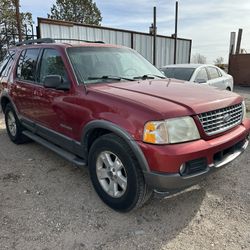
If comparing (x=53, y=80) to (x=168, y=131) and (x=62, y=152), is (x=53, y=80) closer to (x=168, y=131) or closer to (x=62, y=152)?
(x=62, y=152)

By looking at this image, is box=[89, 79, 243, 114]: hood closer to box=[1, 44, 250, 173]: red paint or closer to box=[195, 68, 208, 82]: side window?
box=[1, 44, 250, 173]: red paint

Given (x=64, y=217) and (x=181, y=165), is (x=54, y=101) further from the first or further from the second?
(x=181, y=165)

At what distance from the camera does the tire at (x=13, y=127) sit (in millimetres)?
5352

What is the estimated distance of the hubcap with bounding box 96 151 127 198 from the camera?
2.97 meters

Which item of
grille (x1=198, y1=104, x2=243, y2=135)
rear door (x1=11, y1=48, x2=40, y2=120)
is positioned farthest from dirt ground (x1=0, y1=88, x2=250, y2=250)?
rear door (x1=11, y1=48, x2=40, y2=120)

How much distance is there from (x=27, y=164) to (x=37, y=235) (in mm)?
1978

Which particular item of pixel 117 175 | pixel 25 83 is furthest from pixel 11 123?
pixel 117 175

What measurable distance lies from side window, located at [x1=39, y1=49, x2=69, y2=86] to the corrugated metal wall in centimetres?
661

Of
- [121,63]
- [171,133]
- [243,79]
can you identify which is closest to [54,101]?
[121,63]

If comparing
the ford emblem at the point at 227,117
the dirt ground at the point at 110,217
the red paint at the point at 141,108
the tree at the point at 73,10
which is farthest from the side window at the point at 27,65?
the tree at the point at 73,10

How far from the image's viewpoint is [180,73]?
Answer: 779 cm

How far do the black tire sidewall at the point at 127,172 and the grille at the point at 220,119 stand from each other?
83 cm

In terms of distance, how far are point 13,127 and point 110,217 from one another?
3.49 m

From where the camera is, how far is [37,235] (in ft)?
8.93
